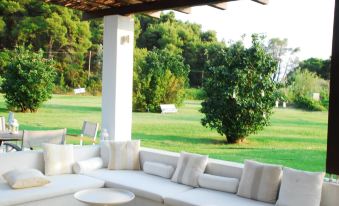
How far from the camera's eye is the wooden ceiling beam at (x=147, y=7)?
17.6 feet

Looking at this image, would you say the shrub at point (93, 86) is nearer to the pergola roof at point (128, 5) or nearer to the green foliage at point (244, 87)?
the green foliage at point (244, 87)

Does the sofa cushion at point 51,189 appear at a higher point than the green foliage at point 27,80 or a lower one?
lower

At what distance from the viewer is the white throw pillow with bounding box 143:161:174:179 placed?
5043 millimetres

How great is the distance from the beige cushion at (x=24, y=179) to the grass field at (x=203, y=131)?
11.8 ft

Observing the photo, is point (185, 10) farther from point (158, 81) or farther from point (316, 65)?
point (158, 81)

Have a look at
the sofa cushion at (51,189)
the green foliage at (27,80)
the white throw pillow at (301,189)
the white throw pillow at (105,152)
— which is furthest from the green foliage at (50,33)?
the white throw pillow at (301,189)

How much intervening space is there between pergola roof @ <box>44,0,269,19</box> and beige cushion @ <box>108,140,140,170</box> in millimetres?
2078

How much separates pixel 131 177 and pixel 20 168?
1.36 metres

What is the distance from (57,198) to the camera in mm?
4434

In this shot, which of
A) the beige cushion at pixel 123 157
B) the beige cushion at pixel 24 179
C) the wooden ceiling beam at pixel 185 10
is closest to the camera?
the beige cushion at pixel 24 179

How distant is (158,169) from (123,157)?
623mm

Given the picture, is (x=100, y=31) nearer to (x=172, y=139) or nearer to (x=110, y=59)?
(x=172, y=139)

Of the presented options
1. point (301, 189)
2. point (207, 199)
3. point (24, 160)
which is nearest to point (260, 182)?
point (301, 189)

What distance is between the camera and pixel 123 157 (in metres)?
5.50
